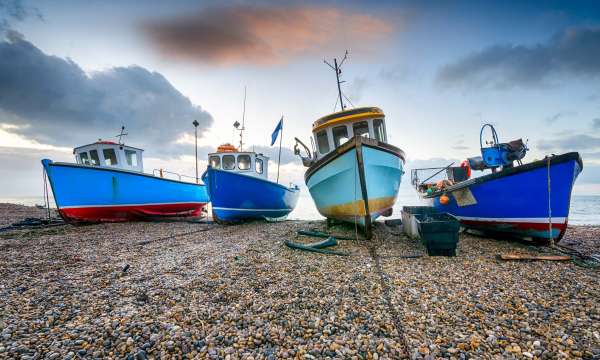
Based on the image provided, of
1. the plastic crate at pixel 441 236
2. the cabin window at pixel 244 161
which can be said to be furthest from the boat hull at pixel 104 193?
the plastic crate at pixel 441 236

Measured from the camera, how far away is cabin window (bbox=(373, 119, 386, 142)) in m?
9.83

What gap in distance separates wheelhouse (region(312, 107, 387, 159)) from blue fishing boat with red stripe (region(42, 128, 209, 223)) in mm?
9687

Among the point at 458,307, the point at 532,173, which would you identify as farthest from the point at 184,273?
the point at 532,173

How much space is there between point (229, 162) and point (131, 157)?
617 cm

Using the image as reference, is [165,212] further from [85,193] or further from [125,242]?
[125,242]

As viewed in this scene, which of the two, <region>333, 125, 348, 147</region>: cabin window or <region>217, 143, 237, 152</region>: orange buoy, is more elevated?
<region>217, 143, 237, 152</region>: orange buoy

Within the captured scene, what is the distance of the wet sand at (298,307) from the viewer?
2.25 m

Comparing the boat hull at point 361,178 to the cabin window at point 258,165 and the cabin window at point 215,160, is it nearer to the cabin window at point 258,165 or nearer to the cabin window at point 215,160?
the cabin window at point 258,165

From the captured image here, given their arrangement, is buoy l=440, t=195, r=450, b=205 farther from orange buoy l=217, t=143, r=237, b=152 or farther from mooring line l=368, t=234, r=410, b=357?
orange buoy l=217, t=143, r=237, b=152

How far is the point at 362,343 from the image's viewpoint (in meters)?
2.31

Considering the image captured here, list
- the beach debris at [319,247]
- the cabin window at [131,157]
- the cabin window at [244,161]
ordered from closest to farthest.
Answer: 1. the beach debris at [319,247]
2. the cabin window at [244,161]
3. the cabin window at [131,157]

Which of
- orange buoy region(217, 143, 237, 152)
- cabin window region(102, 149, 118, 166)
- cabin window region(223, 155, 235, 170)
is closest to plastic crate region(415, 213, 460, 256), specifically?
cabin window region(223, 155, 235, 170)

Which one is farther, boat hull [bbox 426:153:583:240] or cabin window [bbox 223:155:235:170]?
cabin window [bbox 223:155:235:170]

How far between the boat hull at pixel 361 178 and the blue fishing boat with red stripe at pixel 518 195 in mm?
2259
